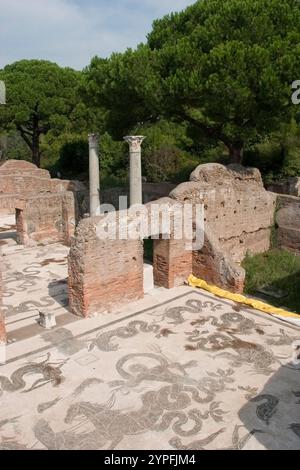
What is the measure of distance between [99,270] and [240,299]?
10.8 ft

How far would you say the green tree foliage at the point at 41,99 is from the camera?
83.3 feet

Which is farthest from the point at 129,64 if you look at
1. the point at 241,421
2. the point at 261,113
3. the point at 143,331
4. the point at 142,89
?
the point at 241,421

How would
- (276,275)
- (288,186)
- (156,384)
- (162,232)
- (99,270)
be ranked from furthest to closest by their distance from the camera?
(288,186), (276,275), (162,232), (99,270), (156,384)

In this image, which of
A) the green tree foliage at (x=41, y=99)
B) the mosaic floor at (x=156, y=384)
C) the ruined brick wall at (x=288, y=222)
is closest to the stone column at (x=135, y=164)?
the ruined brick wall at (x=288, y=222)

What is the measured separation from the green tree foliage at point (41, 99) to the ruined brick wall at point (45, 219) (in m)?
11.4

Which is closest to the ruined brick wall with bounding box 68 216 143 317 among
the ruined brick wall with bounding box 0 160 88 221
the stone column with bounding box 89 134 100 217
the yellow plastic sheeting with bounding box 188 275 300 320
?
the yellow plastic sheeting with bounding box 188 275 300 320

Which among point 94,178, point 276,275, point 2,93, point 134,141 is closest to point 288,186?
point 276,275

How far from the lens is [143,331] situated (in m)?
8.51

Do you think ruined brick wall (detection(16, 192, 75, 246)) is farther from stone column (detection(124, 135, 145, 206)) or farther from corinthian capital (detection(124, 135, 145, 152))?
Answer: corinthian capital (detection(124, 135, 145, 152))

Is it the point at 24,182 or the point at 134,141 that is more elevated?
the point at 134,141

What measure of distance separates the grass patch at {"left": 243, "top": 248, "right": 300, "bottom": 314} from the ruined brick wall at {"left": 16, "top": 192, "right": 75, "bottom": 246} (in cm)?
643

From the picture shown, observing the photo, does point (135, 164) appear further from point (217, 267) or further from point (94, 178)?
point (217, 267)

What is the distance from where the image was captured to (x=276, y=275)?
1351 cm

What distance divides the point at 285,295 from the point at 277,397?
6.39m
